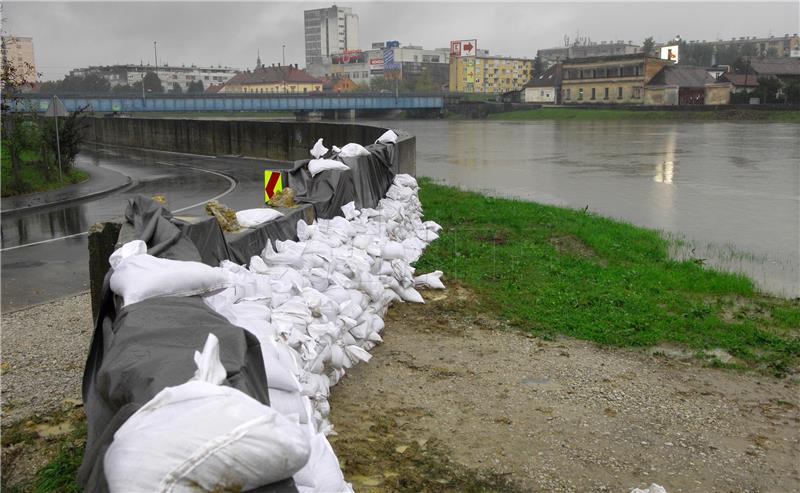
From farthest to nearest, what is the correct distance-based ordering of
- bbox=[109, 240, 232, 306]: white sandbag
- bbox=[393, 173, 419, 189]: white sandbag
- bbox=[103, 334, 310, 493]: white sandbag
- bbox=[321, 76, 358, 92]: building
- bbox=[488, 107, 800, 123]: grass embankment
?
bbox=[321, 76, 358, 92]: building, bbox=[488, 107, 800, 123]: grass embankment, bbox=[393, 173, 419, 189]: white sandbag, bbox=[109, 240, 232, 306]: white sandbag, bbox=[103, 334, 310, 493]: white sandbag

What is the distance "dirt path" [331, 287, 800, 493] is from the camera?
4.16 meters

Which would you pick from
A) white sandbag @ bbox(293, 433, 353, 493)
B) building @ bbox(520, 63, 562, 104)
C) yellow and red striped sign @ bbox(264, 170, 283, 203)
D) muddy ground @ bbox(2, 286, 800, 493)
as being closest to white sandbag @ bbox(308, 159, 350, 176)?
yellow and red striped sign @ bbox(264, 170, 283, 203)

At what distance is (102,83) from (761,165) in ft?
465

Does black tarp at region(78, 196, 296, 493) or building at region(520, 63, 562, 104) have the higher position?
building at region(520, 63, 562, 104)

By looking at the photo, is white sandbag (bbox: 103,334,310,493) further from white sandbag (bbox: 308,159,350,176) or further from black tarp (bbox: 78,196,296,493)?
white sandbag (bbox: 308,159,350,176)

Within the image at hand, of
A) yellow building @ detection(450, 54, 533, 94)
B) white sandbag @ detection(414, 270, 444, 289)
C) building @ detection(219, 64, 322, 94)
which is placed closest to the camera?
white sandbag @ detection(414, 270, 444, 289)

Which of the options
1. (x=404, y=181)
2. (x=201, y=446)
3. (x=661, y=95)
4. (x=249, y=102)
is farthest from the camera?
(x=661, y=95)

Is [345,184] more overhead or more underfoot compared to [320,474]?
more overhead

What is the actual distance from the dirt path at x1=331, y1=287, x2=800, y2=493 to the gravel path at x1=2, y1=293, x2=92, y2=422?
197 cm

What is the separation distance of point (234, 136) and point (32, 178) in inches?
437

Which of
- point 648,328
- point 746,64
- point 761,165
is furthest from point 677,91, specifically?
point 648,328

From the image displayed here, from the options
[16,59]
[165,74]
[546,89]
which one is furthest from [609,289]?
[165,74]

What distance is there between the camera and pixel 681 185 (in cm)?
1927

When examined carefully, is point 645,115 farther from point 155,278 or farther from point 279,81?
point 155,278
